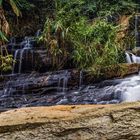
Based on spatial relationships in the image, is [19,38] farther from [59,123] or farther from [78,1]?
[59,123]

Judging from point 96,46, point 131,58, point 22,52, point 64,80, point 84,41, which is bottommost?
point 64,80

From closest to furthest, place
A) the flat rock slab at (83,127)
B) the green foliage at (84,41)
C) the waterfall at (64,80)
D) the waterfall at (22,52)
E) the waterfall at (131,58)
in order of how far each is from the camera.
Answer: the flat rock slab at (83,127) < the waterfall at (64,80) < the green foliage at (84,41) < the waterfall at (131,58) < the waterfall at (22,52)

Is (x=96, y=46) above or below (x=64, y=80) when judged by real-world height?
above

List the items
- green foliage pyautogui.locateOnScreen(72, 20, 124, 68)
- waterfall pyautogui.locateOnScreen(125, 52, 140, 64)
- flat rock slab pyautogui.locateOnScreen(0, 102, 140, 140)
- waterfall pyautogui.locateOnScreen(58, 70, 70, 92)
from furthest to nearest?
waterfall pyautogui.locateOnScreen(125, 52, 140, 64)
green foliage pyautogui.locateOnScreen(72, 20, 124, 68)
waterfall pyautogui.locateOnScreen(58, 70, 70, 92)
flat rock slab pyautogui.locateOnScreen(0, 102, 140, 140)

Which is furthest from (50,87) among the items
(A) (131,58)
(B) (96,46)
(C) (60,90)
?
(A) (131,58)

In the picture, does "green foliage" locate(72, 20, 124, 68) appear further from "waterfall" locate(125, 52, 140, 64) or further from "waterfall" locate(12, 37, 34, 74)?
"waterfall" locate(12, 37, 34, 74)

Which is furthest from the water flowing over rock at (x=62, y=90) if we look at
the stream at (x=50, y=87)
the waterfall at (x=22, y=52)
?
the waterfall at (x=22, y=52)

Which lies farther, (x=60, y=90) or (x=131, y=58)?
(x=131, y=58)

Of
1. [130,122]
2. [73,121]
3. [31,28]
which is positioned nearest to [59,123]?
[73,121]

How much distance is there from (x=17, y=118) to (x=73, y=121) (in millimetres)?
365

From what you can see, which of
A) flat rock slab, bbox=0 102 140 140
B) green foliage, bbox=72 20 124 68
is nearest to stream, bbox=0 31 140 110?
green foliage, bbox=72 20 124 68

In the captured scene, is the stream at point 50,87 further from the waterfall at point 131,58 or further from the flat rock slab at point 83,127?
the flat rock slab at point 83,127

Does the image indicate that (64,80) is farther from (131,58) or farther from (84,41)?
(131,58)

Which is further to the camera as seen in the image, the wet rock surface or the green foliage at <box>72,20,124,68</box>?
the green foliage at <box>72,20,124,68</box>
